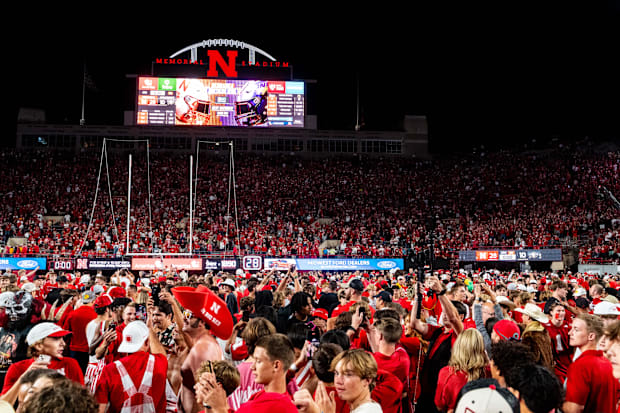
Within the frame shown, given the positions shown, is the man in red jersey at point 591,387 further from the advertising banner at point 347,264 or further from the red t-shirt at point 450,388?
the advertising banner at point 347,264

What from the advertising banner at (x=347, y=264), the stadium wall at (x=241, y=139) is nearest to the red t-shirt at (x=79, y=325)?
the advertising banner at (x=347, y=264)

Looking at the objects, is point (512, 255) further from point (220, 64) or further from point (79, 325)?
point (220, 64)

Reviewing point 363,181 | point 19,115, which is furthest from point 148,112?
point 363,181

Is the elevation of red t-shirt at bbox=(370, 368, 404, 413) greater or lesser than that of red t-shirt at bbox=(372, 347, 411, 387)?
lesser

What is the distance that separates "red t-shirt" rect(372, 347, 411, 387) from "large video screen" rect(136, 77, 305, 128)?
113 feet

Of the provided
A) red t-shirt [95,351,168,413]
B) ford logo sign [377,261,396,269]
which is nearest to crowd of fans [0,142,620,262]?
ford logo sign [377,261,396,269]

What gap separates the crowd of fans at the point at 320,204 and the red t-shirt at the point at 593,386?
23783mm

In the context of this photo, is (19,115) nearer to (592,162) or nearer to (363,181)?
(363,181)

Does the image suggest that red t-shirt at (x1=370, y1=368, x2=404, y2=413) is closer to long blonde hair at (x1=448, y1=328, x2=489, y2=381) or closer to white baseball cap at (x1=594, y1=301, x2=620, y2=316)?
long blonde hair at (x1=448, y1=328, x2=489, y2=381)

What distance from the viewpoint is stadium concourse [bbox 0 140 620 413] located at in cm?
342

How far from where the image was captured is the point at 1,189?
37.9 m

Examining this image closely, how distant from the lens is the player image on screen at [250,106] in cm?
3800

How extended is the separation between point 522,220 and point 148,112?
2692 cm

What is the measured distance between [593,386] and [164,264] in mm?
20309
